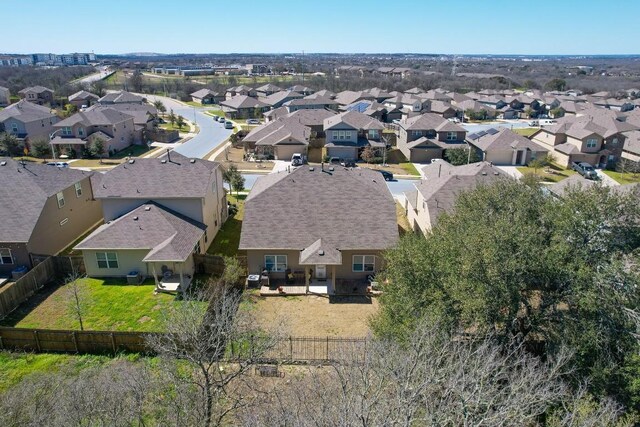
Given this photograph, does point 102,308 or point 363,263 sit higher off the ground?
point 363,263

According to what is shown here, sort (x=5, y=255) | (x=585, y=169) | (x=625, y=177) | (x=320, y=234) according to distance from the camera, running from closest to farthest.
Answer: (x=5, y=255)
(x=320, y=234)
(x=625, y=177)
(x=585, y=169)

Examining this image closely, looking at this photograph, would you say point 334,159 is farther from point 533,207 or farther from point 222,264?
point 533,207

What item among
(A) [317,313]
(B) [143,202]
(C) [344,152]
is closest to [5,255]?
(B) [143,202]

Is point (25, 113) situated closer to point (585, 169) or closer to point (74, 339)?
point (74, 339)

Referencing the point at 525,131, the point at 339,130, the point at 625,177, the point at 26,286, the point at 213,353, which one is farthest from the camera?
the point at 525,131

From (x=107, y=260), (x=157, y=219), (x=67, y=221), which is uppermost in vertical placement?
(x=157, y=219)

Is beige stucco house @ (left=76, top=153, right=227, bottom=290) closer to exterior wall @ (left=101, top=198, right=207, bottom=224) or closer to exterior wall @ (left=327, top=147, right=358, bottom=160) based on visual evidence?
exterior wall @ (left=101, top=198, right=207, bottom=224)

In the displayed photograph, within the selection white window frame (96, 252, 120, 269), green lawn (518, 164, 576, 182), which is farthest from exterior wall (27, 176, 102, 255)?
green lawn (518, 164, 576, 182)
